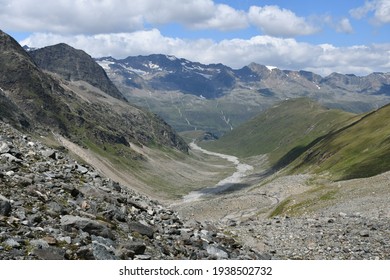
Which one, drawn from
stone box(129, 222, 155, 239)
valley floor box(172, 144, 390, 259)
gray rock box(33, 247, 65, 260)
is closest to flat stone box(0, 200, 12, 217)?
gray rock box(33, 247, 65, 260)

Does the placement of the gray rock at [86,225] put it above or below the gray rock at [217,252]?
above

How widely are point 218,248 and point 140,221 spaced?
546 cm

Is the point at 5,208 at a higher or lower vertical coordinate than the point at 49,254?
higher

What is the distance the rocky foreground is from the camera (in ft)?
65.4

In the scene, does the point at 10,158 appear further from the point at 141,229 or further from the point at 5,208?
the point at 141,229

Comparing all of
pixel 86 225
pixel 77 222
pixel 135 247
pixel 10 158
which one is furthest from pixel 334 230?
pixel 10 158

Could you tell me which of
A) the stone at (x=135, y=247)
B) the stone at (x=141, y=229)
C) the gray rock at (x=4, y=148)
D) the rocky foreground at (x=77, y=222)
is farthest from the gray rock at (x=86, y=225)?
the gray rock at (x=4, y=148)

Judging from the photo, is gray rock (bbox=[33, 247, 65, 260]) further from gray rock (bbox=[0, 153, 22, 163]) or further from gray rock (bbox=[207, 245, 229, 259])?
gray rock (bbox=[0, 153, 22, 163])

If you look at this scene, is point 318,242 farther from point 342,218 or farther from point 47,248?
point 47,248

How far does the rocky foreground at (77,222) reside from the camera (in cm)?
1994

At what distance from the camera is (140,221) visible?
95.1 feet

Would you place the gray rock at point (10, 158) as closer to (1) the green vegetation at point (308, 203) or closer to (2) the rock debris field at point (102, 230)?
(2) the rock debris field at point (102, 230)

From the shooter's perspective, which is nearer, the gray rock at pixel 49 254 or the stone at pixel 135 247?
the gray rock at pixel 49 254

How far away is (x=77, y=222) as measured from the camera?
22.6 m
